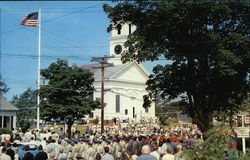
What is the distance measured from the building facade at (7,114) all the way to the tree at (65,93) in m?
8.66

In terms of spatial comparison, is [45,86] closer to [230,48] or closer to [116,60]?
[230,48]

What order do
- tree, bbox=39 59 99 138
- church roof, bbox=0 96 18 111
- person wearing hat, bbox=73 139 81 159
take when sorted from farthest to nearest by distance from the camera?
church roof, bbox=0 96 18 111 → tree, bbox=39 59 99 138 → person wearing hat, bbox=73 139 81 159

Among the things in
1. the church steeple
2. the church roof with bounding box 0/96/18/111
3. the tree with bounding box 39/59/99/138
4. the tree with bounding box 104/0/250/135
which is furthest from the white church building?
the tree with bounding box 104/0/250/135

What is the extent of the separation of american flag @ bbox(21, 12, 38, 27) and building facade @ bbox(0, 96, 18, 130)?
38.0 ft

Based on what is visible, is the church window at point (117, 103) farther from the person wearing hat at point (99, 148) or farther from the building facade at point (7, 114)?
the person wearing hat at point (99, 148)

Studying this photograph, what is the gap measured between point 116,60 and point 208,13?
72.0 m

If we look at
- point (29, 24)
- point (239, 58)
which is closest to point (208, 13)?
point (239, 58)

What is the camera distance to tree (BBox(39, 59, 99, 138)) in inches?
1588

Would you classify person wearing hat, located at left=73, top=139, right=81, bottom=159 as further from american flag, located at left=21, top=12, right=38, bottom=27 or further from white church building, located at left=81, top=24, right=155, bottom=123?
white church building, located at left=81, top=24, right=155, bottom=123

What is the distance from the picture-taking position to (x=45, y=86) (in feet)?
136

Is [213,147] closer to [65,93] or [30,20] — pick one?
[65,93]

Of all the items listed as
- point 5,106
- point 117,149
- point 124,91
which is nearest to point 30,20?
point 5,106

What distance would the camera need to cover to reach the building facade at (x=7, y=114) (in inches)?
1928

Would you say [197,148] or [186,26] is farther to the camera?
[186,26]
